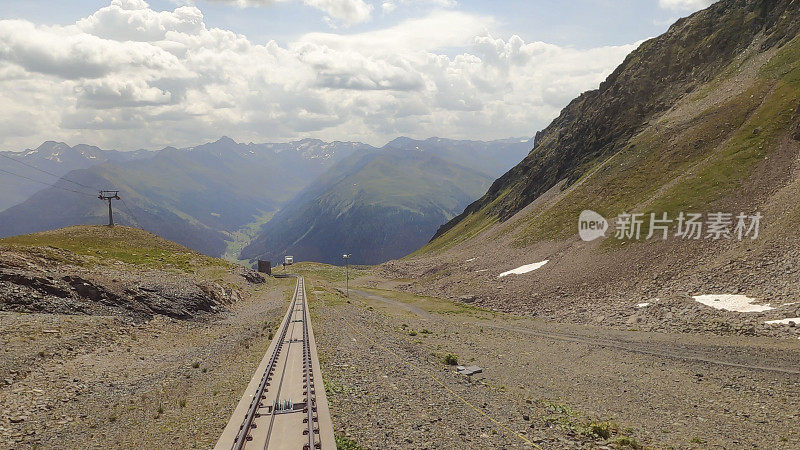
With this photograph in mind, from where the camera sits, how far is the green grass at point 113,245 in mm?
65506

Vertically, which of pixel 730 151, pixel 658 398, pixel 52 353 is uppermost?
pixel 730 151

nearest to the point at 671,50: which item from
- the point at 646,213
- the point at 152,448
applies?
the point at 646,213

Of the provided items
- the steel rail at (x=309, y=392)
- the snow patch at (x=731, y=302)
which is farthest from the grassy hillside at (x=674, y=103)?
the steel rail at (x=309, y=392)

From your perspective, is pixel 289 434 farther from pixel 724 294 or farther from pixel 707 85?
pixel 707 85

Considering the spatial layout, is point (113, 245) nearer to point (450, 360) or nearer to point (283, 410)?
point (450, 360)

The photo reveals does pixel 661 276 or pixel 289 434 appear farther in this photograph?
pixel 661 276

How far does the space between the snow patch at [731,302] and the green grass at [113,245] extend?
237 ft

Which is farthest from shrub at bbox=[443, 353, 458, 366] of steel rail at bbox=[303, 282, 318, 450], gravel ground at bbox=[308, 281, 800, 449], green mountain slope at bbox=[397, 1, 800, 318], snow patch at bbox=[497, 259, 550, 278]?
snow patch at bbox=[497, 259, 550, 278]

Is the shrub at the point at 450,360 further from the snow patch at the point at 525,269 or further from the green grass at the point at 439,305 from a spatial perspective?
the snow patch at the point at 525,269

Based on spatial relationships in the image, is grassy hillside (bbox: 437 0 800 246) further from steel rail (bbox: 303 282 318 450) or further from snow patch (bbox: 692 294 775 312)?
steel rail (bbox: 303 282 318 450)

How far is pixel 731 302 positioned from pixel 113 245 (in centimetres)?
10014

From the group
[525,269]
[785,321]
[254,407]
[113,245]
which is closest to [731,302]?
[785,321]

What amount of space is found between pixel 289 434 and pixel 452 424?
668 centimetres

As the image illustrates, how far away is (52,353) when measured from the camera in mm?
23781
